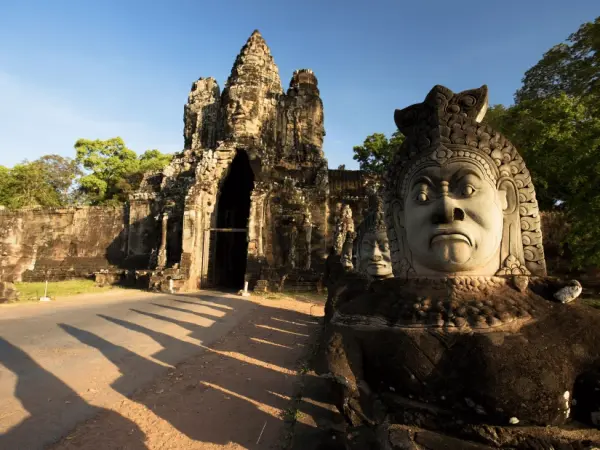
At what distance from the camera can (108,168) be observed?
34625 mm

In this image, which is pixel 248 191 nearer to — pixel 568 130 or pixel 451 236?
pixel 568 130

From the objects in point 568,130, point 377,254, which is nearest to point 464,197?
point 377,254

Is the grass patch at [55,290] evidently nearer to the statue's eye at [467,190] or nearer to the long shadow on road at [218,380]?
the long shadow on road at [218,380]

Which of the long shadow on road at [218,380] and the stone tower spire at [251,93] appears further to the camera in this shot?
the stone tower spire at [251,93]

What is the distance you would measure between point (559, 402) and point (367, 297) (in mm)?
965

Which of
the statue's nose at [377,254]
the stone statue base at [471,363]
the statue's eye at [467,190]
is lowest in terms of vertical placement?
the stone statue base at [471,363]

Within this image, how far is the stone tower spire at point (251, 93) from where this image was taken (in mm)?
19906

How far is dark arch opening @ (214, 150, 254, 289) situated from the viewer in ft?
60.3

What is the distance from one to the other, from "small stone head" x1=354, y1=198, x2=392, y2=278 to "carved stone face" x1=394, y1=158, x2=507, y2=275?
2.31 m

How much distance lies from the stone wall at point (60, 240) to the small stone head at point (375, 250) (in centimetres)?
1858

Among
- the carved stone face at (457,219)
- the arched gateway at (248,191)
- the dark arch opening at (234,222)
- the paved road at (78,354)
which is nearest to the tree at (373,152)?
the arched gateway at (248,191)

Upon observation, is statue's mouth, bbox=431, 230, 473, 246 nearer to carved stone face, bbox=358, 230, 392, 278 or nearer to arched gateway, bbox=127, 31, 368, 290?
carved stone face, bbox=358, 230, 392, 278

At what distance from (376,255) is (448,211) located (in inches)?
107

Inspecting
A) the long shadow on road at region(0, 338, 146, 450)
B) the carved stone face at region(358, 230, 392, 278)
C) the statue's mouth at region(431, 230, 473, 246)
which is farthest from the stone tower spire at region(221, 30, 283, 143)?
the statue's mouth at region(431, 230, 473, 246)
